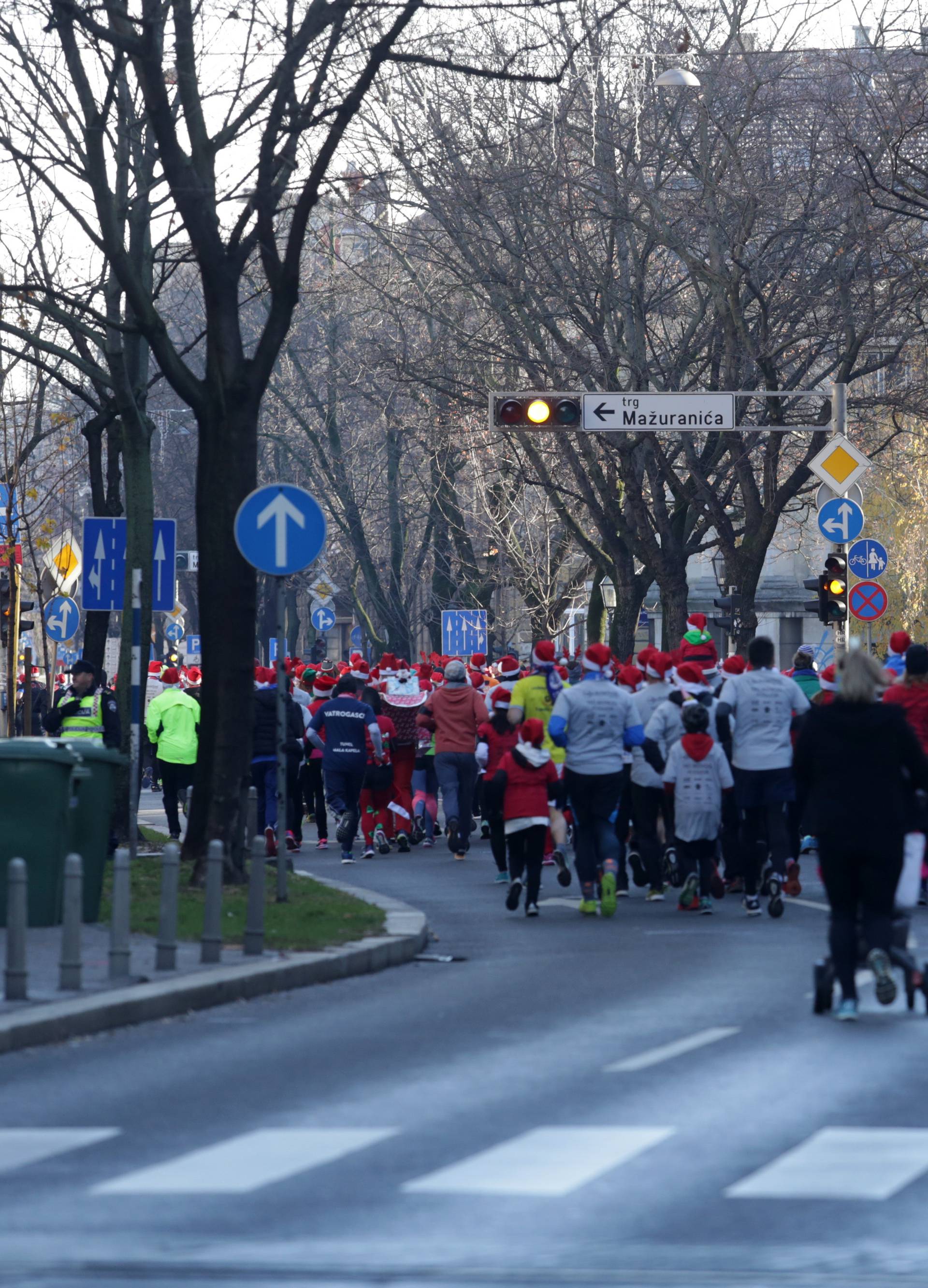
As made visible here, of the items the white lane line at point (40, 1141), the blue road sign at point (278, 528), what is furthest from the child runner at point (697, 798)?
the white lane line at point (40, 1141)

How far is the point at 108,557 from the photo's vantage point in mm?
19234

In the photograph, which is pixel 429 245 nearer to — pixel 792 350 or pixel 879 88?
pixel 792 350

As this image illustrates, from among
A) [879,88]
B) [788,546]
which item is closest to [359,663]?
[879,88]

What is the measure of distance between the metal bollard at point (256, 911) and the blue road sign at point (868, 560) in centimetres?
1801

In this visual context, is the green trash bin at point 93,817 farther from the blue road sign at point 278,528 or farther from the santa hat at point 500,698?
the santa hat at point 500,698

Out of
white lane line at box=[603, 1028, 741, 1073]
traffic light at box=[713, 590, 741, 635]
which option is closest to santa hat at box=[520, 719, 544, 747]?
white lane line at box=[603, 1028, 741, 1073]

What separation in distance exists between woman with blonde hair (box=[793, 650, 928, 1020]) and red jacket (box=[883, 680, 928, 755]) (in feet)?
18.6

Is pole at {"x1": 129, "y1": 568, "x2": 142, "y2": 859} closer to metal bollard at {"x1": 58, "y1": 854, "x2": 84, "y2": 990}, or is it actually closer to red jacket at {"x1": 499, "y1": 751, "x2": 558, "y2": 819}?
red jacket at {"x1": 499, "y1": 751, "x2": 558, "y2": 819}

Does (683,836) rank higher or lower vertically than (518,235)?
lower

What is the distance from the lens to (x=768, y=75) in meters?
29.3

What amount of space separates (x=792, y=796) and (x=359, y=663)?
299 inches

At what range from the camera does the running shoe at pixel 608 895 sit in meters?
15.6

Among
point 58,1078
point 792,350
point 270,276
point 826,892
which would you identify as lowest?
point 58,1078

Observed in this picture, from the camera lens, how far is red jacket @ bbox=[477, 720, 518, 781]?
20000 mm
